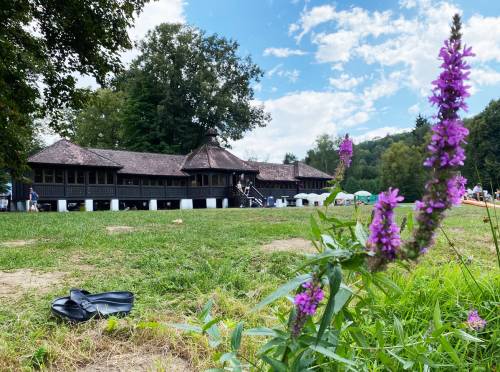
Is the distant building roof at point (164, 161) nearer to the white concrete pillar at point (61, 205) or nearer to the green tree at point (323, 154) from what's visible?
the white concrete pillar at point (61, 205)

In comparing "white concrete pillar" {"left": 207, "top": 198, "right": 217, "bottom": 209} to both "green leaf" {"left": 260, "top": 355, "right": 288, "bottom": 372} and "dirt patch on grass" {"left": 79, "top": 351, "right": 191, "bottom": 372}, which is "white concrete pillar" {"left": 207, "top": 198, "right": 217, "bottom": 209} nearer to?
"dirt patch on grass" {"left": 79, "top": 351, "right": 191, "bottom": 372}

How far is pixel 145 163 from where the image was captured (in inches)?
1407

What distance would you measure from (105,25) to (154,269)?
9.00m

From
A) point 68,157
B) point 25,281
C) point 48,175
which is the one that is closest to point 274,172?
point 68,157

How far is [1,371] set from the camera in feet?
7.69

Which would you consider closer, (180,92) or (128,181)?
(128,181)

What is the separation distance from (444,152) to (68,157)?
106ft

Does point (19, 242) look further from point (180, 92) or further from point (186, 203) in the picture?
point (180, 92)

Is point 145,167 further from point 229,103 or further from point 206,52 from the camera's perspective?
point 206,52

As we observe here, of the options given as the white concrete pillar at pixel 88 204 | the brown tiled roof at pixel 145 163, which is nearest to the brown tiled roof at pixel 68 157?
the brown tiled roof at pixel 145 163

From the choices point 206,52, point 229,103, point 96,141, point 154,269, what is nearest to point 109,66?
point 154,269

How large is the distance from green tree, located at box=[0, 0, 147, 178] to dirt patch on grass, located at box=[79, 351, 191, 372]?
840cm

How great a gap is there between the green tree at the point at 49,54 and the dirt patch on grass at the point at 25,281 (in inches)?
219

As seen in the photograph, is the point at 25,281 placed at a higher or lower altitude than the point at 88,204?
lower
